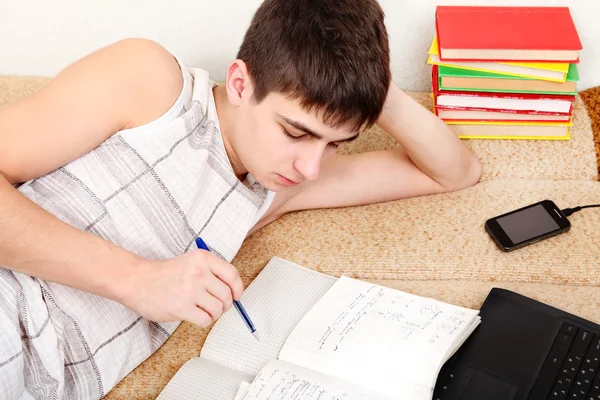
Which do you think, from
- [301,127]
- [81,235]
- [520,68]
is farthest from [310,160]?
[520,68]

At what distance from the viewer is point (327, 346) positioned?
1.07 metres

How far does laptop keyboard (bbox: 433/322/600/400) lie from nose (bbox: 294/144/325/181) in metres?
0.37

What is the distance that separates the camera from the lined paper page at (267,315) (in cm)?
110

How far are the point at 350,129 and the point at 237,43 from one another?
669mm

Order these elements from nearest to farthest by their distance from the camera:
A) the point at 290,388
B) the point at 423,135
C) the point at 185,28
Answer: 1. the point at 290,388
2. the point at 423,135
3. the point at 185,28

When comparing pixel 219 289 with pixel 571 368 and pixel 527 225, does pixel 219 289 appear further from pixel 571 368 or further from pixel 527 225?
pixel 527 225

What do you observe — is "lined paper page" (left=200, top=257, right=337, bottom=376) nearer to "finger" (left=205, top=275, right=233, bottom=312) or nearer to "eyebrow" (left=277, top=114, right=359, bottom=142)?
"finger" (left=205, top=275, right=233, bottom=312)

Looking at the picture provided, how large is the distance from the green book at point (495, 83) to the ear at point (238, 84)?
49 cm

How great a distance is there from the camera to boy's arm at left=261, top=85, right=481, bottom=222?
1.40 metres

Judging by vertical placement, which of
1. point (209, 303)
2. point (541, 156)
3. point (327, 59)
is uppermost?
point (327, 59)

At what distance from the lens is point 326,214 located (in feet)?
4.69

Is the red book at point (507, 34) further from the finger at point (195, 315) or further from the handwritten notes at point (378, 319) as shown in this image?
the finger at point (195, 315)

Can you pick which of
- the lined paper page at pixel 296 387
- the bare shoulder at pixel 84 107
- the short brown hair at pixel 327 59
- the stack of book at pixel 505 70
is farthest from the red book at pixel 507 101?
the lined paper page at pixel 296 387

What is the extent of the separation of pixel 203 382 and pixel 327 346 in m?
0.20
